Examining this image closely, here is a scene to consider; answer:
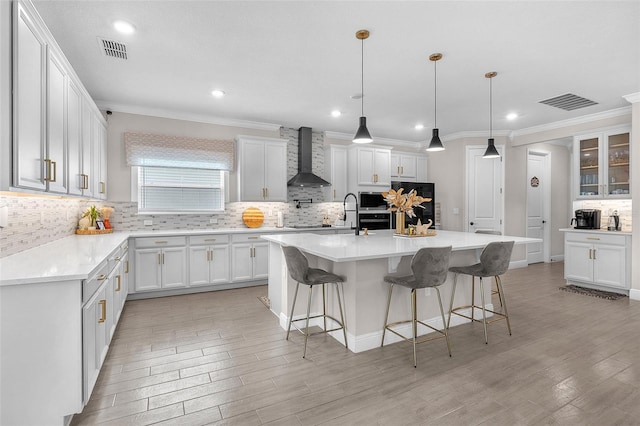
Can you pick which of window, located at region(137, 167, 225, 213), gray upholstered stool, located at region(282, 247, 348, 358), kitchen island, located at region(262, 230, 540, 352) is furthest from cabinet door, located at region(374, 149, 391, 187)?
gray upholstered stool, located at region(282, 247, 348, 358)

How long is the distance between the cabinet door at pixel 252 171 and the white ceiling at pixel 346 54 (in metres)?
0.60

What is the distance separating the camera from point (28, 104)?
194cm

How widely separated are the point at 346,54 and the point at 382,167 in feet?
11.5

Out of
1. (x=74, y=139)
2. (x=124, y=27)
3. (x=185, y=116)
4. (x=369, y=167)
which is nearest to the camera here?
(x=124, y=27)

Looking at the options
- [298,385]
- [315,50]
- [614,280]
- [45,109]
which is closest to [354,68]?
[315,50]

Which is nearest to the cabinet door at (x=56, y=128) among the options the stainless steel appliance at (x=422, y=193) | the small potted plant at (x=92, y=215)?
the small potted plant at (x=92, y=215)

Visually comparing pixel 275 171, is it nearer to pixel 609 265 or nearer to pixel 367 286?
pixel 367 286

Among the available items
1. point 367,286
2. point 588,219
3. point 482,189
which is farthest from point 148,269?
point 588,219

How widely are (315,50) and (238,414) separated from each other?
9.95 feet

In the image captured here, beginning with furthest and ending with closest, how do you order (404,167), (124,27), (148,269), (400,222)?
(404,167) → (148,269) → (400,222) → (124,27)

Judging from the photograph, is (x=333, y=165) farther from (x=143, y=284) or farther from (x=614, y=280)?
(x=614, y=280)

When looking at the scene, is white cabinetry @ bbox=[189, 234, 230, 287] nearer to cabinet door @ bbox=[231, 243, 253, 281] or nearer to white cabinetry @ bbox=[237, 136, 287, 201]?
cabinet door @ bbox=[231, 243, 253, 281]

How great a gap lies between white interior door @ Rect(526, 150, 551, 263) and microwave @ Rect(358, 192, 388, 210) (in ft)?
10.7

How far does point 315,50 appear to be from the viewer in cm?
314
